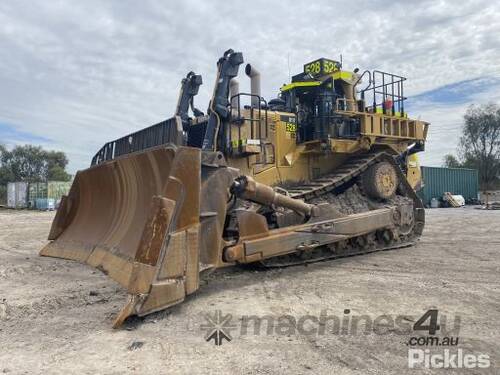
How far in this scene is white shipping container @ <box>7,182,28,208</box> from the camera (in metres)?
37.7

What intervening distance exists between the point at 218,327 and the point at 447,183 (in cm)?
3122

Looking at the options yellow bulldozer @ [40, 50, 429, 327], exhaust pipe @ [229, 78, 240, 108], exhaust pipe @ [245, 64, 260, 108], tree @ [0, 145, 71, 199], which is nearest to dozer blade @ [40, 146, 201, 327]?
yellow bulldozer @ [40, 50, 429, 327]

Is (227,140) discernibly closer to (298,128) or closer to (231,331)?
(298,128)

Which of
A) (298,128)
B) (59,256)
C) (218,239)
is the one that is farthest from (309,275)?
(59,256)

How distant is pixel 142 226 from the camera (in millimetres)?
5211

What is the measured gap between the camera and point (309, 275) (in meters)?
5.90

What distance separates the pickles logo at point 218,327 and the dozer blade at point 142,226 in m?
0.36

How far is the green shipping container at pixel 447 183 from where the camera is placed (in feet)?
99.6

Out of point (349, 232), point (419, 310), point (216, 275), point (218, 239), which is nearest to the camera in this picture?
point (419, 310)

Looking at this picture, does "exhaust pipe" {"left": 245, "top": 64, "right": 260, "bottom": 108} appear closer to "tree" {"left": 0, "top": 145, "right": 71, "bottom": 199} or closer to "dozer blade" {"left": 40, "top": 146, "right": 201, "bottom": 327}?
"dozer blade" {"left": 40, "top": 146, "right": 201, "bottom": 327}

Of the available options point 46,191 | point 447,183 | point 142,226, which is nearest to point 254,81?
point 142,226

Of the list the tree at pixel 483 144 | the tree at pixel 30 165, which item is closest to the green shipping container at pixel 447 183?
the tree at pixel 483 144

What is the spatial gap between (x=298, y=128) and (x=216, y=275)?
3.26 meters

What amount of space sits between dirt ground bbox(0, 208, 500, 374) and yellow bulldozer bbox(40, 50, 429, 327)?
1.03 feet
